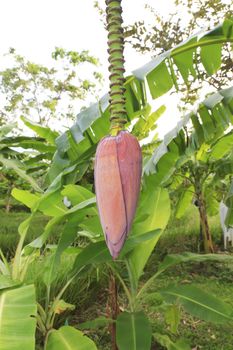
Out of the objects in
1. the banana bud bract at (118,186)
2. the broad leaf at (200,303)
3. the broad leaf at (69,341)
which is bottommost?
the broad leaf at (200,303)

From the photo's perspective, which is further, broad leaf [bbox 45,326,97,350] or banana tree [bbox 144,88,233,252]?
banana tree [bbox 144,88,233,252]

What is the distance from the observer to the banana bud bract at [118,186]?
0.32m

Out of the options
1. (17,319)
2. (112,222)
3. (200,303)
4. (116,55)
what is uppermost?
(116,55)

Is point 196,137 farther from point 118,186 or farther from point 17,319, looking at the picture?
point 118,186

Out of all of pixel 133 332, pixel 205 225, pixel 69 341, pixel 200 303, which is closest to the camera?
pixel 69 341

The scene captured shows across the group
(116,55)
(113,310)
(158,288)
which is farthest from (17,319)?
(158,288)

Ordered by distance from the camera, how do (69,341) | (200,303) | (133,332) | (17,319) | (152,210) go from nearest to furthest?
(17,319)
(69,341)
(133,332)
(200,303)
(152,210)

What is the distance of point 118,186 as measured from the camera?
0.33m

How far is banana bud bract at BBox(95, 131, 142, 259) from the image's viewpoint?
32cm

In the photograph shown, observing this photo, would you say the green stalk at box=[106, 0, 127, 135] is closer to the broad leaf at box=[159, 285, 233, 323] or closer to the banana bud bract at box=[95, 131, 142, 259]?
the banana bud bract at box=[95, 131, 142, 259]

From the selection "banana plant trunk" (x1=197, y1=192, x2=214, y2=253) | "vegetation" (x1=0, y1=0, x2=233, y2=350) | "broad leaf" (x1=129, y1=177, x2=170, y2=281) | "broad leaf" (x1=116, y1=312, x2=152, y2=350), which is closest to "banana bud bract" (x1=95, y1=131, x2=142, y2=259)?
"vegetation" (x1=0, y1=0, x2=233, y2=350)

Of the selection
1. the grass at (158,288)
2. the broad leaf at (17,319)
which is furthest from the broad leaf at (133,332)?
the broad leaf at (17,319)

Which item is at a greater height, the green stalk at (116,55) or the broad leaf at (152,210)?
the green stalk at (116,55)

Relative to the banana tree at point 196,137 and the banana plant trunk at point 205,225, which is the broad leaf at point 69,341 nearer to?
the banana tree at point 196,137
